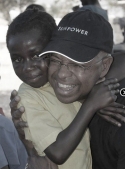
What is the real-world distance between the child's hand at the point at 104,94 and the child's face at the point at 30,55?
1.09 feet

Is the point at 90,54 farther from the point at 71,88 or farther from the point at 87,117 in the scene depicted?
the point at 87,117

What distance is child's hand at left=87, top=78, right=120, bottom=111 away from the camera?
1.87 m

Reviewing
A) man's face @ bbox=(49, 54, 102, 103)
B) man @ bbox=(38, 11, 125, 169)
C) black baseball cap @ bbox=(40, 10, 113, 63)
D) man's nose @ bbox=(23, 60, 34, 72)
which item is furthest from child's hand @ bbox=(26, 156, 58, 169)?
black baseball cap @ bbox=(40, 10, 113, 63)

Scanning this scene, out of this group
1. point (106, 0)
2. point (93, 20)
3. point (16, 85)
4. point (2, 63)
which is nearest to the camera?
point (93, 20)

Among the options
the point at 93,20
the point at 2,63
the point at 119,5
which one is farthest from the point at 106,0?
the point at 93,20

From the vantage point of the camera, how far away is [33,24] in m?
2.05

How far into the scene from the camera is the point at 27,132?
1.98 metres

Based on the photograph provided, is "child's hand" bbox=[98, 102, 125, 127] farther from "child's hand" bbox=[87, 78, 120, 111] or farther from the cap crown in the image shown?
the cap crown

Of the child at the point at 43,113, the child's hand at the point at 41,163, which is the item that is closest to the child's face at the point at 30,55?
the child at the point at 43,113

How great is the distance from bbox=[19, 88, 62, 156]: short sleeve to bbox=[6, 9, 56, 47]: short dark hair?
1.30ft

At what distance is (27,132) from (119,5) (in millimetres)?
10667

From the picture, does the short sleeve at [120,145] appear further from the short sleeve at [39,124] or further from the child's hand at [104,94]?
the short sleeve at [39,124]

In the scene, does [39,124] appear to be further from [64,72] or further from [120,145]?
[120,145]

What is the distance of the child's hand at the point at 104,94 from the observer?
1.87 m
